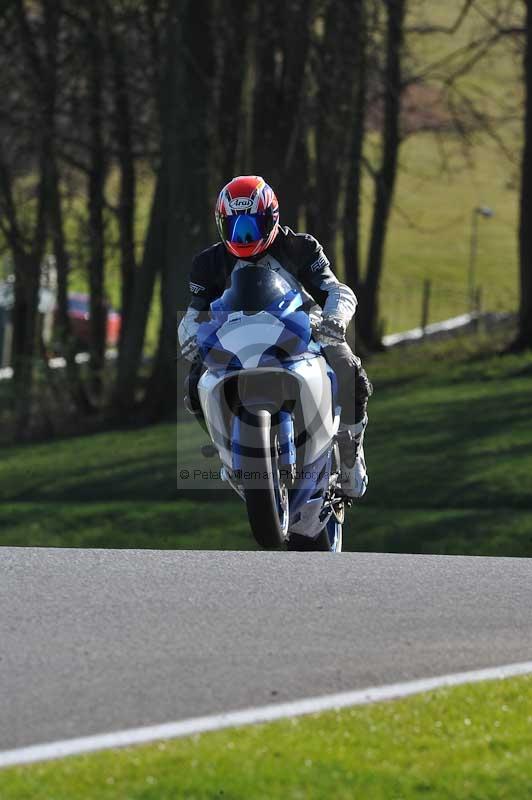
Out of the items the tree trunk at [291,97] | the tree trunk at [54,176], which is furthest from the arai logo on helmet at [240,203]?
the tree trunk at [54,176]

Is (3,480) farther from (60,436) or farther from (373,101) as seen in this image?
(373,101)

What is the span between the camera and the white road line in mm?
5082

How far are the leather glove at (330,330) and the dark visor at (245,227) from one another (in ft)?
1.95

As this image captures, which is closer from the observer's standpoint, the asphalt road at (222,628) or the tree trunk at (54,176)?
the asphalt road at (222,628)

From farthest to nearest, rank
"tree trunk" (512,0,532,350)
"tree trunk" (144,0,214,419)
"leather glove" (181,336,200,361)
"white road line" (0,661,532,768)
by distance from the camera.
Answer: "tree trunk" (512,0,532,350), "tree trunk" (144,0,214,419), "leather glove" (181,336,200,361), "white road line" (0,661,532,768)

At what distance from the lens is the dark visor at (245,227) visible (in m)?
7.63

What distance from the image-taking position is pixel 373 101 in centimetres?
2947

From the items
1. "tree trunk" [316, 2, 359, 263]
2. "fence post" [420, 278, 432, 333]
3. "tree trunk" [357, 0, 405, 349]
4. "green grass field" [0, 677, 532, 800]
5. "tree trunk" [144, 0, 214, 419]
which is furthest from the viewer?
"fence post" [420, 278, 432, 333]

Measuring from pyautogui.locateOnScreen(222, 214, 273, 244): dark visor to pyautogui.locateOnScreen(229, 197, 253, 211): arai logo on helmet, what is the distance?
0.04m

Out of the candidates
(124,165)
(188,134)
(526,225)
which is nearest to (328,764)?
(188,134)

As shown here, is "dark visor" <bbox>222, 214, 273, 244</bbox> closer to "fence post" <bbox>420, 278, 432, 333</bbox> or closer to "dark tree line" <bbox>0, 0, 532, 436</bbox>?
"dark tree line" <bbox>0, 0, 532, 436</bbox>

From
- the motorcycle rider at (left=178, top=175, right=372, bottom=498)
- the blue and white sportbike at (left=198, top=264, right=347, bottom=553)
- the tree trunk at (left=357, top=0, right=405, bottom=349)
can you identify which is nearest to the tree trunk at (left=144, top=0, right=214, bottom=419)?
the tree trunk at (left=357, top=0, right=405, bottom=349)

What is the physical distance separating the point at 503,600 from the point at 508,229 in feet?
269

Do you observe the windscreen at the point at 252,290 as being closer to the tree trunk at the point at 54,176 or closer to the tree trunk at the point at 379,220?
the tree trunk at the point at 54,176
